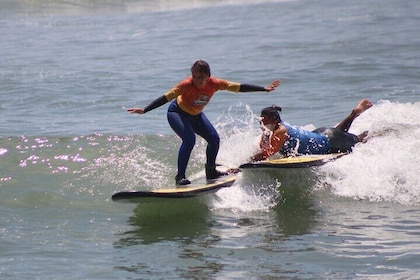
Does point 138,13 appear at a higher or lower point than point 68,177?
higher

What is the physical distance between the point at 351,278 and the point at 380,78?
44.9ft

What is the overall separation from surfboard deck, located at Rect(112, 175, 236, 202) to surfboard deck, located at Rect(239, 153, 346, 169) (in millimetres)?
324

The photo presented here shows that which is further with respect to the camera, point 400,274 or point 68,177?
point 68,177

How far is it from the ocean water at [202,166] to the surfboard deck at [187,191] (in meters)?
0.20

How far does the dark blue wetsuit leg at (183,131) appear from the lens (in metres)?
10.3

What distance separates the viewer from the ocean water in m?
8.84

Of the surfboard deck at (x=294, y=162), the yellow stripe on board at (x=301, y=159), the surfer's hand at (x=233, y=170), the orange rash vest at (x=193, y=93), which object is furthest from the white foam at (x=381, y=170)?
the orange rash vest at (x=193, y=93)

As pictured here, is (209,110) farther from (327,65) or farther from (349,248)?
(349,248)

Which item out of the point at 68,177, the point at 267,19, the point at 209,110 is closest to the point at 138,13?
the point at 267,19

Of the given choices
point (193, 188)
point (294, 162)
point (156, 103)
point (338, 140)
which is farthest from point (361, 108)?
point (156, 103)

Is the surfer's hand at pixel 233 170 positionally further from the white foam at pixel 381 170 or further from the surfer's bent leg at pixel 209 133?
the white foam at pixel 381 170

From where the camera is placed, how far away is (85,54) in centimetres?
2583

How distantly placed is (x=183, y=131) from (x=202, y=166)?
2683 mm

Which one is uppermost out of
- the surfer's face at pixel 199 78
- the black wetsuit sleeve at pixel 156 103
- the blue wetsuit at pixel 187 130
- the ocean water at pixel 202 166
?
the surfer's face at pixel 199 78
